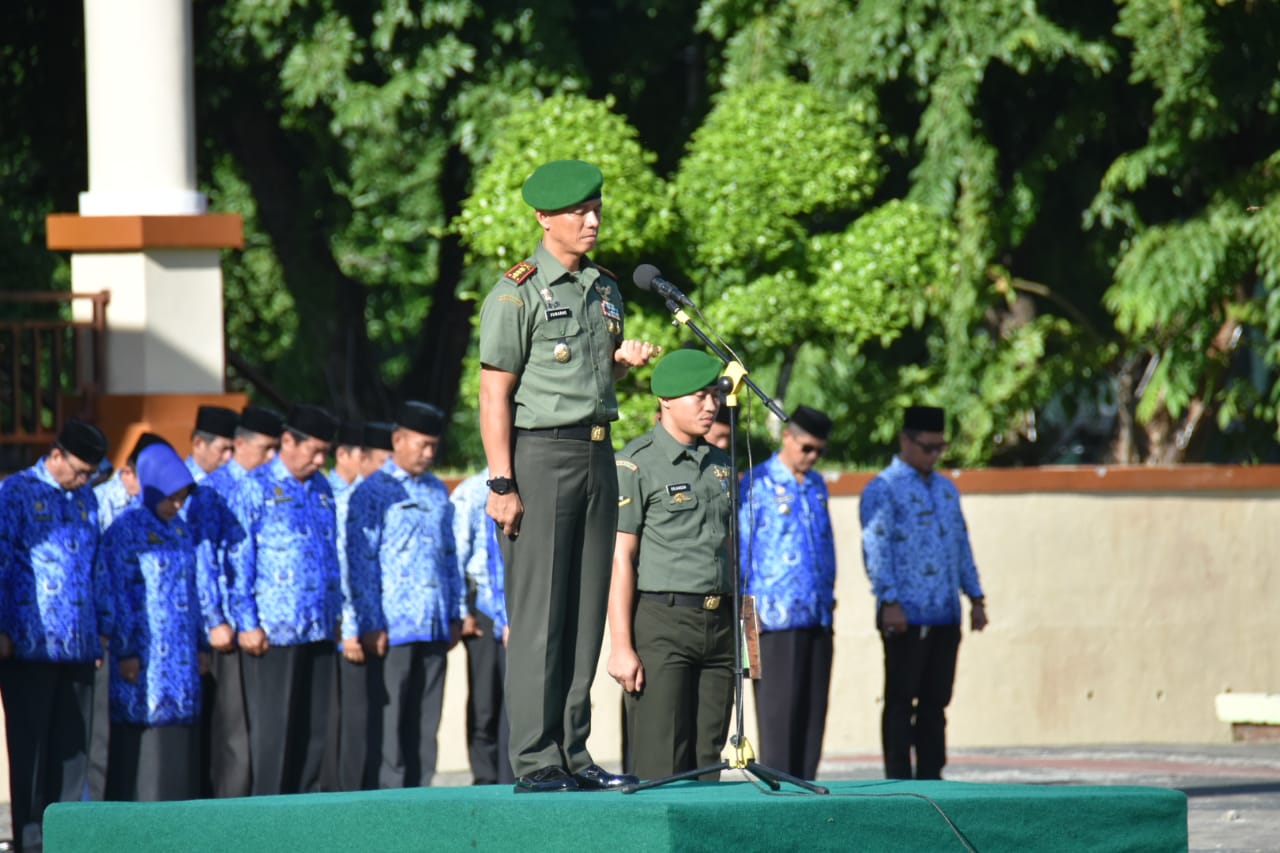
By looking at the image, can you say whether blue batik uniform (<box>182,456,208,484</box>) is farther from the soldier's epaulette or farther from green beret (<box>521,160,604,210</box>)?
green beret (<box>521,160,604,210</box>)

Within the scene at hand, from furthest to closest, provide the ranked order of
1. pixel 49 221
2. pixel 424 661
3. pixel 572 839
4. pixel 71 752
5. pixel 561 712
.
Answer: pixel 49 221 < pixel 424 661 < pixel 71 752 < pixel 561 712 < pixel 572 839

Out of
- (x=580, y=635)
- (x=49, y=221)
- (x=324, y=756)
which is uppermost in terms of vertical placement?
(x=49, y=221)

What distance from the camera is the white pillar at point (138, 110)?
11.1 metres

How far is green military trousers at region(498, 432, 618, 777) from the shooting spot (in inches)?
224

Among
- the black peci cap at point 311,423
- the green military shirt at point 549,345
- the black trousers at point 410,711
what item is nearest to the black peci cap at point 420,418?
the black peci cap at point 311,423

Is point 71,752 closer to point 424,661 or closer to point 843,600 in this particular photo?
point 424,661

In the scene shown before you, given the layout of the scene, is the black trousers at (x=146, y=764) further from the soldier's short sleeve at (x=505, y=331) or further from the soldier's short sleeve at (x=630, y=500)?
the soldier's short sleeve at (x=505, y=331)

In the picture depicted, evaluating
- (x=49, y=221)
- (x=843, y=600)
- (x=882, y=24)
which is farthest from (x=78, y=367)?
(x=882, y=24)

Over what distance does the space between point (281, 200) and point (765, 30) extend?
502 centimetres

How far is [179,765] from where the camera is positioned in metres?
8.27

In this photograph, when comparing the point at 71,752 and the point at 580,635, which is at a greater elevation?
the point at 580,635

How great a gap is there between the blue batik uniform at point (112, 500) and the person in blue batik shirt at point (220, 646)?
0.31 meters

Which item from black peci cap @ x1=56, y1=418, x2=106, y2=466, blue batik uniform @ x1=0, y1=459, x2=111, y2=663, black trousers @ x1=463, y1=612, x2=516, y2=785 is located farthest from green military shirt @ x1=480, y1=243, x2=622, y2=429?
black trousers @ x1=463, y1=612, x2=516, y2=785

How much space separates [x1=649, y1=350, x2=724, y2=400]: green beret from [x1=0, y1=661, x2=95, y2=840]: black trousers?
266 cm
